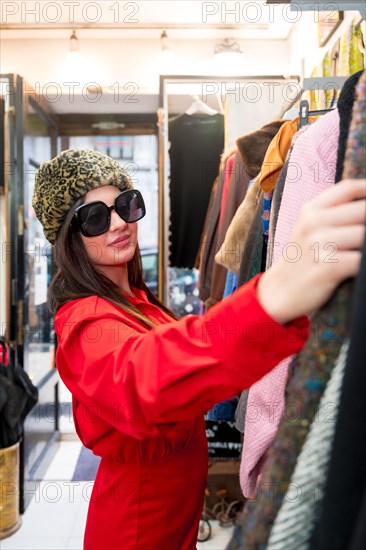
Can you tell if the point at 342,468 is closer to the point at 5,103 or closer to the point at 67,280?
the point at 67,280

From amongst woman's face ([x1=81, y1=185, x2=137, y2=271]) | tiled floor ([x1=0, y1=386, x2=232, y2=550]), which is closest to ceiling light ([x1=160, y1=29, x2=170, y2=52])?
woman's face ([x1=81, y1=185, x2=137, y2=271])

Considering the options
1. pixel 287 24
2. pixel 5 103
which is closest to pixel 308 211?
pixel 5 103

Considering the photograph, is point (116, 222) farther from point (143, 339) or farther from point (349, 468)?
point (349, 468)

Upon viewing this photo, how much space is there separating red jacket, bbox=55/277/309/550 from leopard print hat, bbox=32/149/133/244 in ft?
1.00

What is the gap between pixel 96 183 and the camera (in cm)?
136

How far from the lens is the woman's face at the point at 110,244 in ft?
4.35

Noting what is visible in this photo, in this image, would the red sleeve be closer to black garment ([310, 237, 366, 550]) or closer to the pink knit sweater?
black garment ([310, 237, 366, 550])

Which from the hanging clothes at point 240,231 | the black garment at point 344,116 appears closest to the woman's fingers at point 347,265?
the black garment at point 344,116

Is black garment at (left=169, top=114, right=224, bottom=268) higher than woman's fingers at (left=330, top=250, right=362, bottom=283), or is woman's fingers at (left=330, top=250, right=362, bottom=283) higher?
black garment at (left=169, top=114, right=224, bottom=268)

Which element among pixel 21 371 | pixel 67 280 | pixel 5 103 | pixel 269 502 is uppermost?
pixel 5 103

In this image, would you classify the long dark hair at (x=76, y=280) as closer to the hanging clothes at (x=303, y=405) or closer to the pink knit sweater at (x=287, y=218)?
the pink knit sweater at (x=287, y=218)

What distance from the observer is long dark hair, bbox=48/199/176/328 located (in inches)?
47.7

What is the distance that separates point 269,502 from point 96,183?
1031 mm

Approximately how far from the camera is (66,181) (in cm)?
132
